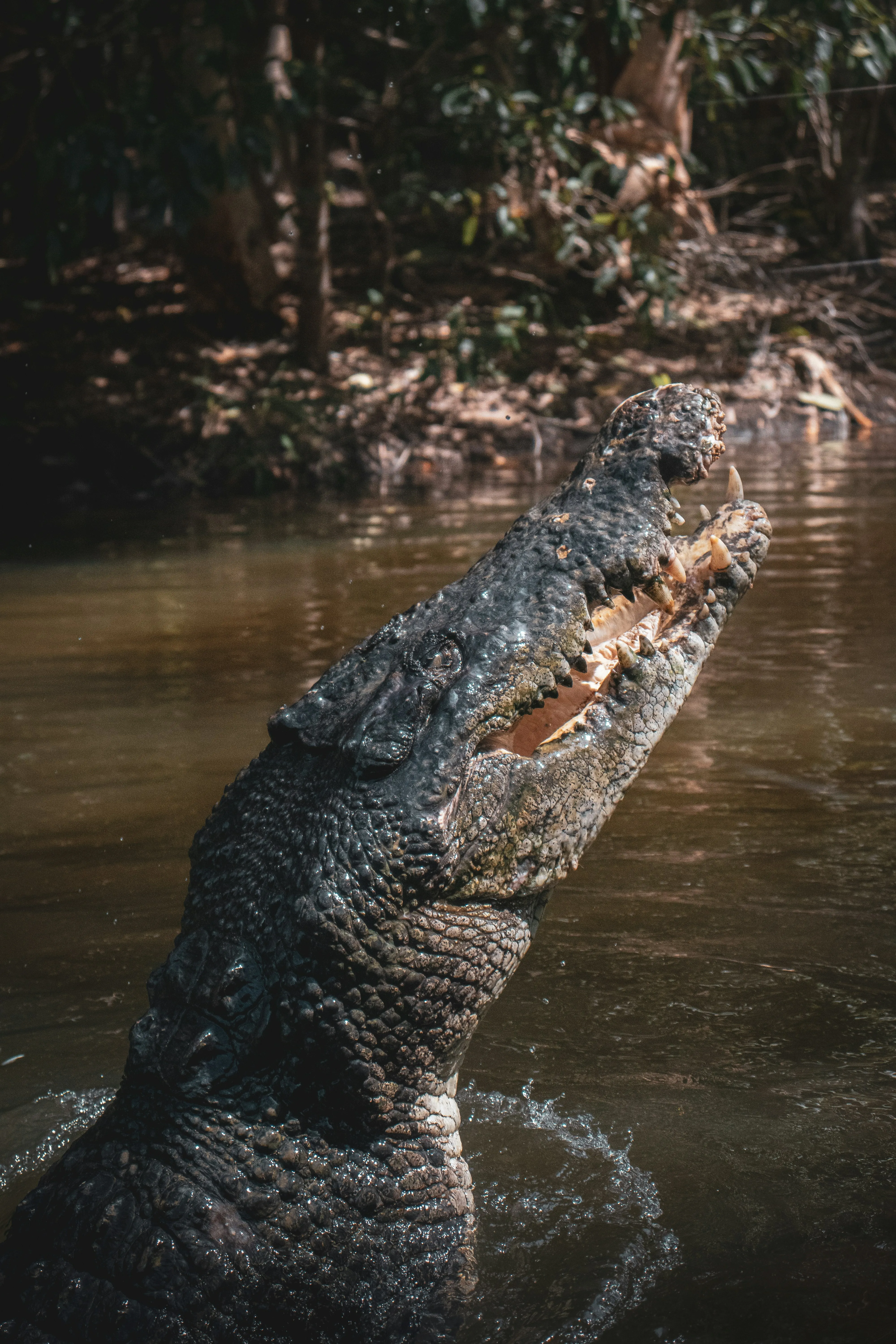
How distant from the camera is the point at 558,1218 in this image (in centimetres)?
234

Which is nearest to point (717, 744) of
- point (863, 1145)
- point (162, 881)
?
point (162, 881)

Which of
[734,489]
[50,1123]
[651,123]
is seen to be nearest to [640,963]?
[734,489]

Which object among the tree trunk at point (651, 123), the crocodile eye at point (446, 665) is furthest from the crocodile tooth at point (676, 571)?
the tree trunk at point (651, 123)

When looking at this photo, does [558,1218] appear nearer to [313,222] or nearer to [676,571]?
[676,571]

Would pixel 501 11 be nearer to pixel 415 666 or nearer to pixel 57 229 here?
pixel 57 229

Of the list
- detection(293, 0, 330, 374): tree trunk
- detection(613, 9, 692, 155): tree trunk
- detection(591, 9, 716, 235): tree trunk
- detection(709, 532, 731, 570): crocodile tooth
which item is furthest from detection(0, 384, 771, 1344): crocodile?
detection(613, 9, 692, 155): tree trunk

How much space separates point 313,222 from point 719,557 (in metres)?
11.2

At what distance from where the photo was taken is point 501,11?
10.4 metres

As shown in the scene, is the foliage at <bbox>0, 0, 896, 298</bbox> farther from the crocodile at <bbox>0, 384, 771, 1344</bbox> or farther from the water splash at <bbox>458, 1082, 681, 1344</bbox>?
the water splash at <bbox>458, 1082, 681, 1344</bbox>

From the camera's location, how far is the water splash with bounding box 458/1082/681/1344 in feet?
6.89

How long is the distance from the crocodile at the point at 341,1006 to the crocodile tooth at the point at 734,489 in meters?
0.64

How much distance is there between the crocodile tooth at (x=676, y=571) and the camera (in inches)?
106

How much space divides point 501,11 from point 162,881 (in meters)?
8.94

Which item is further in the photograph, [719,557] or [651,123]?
[651,123]
